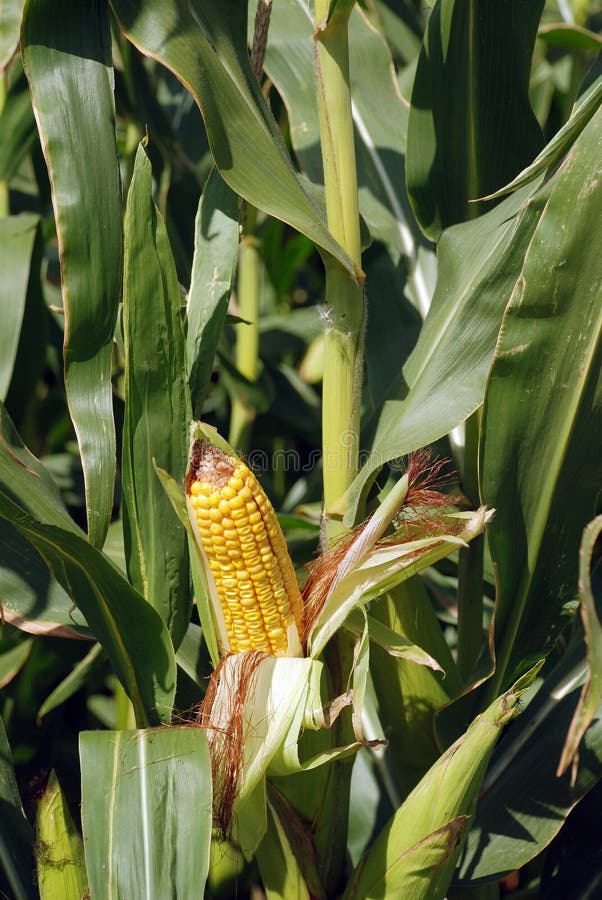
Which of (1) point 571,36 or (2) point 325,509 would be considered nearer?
(2) point 325,509

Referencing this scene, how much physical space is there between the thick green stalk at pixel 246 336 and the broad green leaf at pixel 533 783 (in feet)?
2.83

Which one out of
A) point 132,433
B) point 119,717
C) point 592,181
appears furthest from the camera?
point 119,717

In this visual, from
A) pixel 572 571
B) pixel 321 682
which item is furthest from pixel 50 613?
pixel 572 571

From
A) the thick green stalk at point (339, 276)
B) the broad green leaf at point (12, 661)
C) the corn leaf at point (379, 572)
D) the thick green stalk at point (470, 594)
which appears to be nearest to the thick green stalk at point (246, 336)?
the broad green leaf at point (12, 661)

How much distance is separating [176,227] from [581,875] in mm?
1287

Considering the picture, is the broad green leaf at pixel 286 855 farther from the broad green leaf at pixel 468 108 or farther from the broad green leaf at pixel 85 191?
the broad green leaf at pixel 468 108

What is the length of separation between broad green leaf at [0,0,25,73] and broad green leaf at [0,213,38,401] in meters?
0.31

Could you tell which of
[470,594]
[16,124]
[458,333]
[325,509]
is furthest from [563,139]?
[16,124]

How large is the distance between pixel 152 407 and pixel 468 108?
0.56 metres

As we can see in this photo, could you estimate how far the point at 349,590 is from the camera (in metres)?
0.89

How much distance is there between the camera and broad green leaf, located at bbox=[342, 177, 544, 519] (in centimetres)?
91

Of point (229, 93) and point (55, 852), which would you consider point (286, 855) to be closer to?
point (55, 852)

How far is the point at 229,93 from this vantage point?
35.2 inches

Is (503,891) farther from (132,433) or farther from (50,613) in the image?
(132,433)
